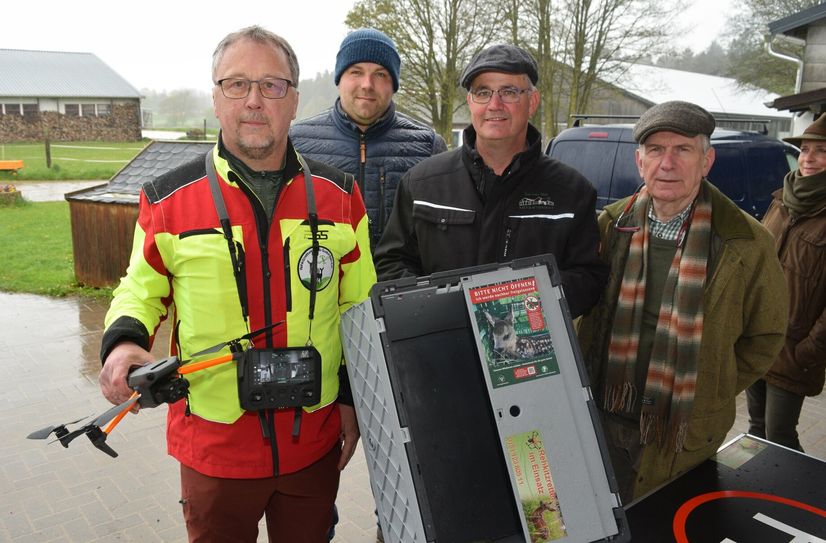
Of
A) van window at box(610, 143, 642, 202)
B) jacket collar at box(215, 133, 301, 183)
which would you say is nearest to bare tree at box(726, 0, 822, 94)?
van window at box(610, 143, 642, 202)

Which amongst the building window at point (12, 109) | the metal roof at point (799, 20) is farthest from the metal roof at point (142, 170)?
the building window at point (12, 109)

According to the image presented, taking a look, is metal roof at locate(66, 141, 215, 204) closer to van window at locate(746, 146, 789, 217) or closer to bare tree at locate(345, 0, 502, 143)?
van window at locate(746, 146, 789, 217)

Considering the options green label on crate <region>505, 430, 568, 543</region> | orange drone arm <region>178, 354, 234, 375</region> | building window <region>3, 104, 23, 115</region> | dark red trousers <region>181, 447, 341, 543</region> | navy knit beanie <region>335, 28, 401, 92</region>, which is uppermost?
building window <region>3, 104, 23, 115</region>

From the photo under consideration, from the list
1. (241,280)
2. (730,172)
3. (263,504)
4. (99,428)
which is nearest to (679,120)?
(241,280)

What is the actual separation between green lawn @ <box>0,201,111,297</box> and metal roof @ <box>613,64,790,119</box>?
2204 cm

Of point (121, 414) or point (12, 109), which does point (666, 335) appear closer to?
point (121, 414)

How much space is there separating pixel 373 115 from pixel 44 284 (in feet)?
23.6

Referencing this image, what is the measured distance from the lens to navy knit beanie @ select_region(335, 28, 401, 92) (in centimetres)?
289

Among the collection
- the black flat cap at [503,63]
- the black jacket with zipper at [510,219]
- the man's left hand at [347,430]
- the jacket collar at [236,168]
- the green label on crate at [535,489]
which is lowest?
the man's left hand at [347,430]

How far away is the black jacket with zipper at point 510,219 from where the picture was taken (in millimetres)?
2320

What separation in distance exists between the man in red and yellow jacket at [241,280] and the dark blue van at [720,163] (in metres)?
5.70

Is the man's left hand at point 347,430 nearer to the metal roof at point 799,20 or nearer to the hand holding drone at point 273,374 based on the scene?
the hand holding drone at point 273,374

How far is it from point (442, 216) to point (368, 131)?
0.83 metres

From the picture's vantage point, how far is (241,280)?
1.87 m
